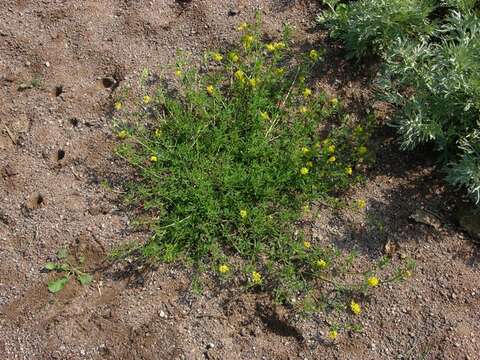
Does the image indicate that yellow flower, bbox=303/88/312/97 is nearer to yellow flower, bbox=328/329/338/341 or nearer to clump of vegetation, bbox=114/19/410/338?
clump of vegetation, bbox=114/19/410/338

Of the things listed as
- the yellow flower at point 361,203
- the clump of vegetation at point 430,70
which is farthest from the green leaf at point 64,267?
the clump of vegetation at point 430,70

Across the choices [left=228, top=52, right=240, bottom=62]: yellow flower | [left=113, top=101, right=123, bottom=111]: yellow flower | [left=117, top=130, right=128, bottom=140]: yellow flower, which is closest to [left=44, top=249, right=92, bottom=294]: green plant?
[left=117, top=130, right=128, bottom=140]: yellow flower

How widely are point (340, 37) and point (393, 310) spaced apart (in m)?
2.23

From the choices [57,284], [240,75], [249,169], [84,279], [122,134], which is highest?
[240,75]

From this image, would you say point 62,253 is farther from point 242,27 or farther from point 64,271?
point 242,27

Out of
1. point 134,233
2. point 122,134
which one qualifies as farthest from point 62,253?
point 122,134

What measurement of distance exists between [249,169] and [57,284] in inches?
64.4

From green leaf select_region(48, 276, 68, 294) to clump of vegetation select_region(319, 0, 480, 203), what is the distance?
8.76ft

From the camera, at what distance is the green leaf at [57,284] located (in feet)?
11.1

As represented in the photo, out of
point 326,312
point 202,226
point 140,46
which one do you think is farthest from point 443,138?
point 140,46

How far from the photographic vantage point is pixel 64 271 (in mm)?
3439

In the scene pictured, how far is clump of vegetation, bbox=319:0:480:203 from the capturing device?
321 centimetres

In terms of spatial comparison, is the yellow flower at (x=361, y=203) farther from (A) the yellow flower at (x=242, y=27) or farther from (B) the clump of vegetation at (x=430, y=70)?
(A) the yellow flower at (x=242, y=27)

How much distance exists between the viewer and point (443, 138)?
333 cm
